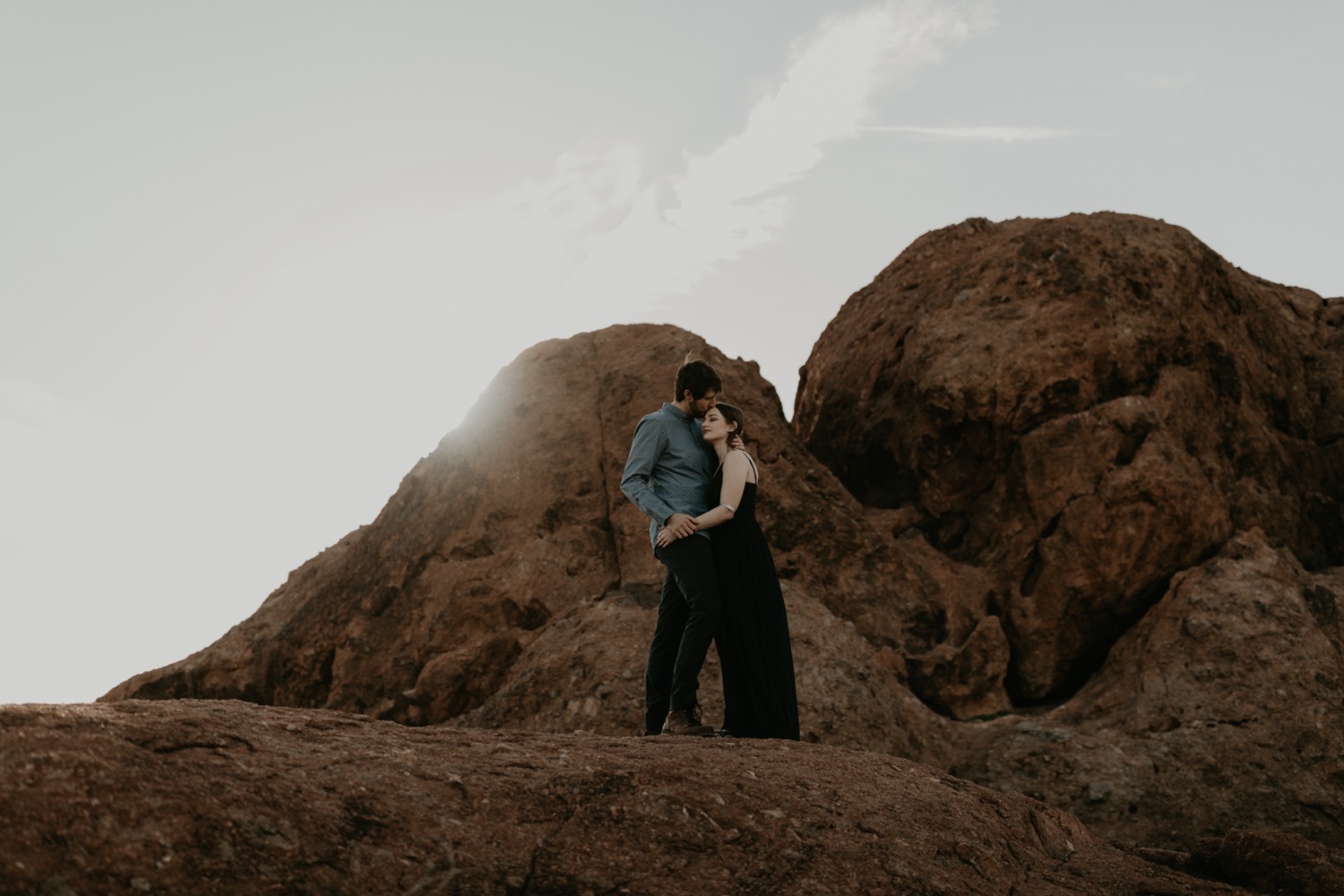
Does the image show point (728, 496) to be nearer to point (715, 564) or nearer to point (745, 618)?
point (715, 564)

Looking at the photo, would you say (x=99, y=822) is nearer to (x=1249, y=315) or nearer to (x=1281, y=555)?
(x=1281, y=555)

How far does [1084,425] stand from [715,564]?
5982mm

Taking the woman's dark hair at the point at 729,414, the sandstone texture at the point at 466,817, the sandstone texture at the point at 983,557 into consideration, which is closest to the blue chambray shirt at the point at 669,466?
the woman's dark hair at the point at 729,414

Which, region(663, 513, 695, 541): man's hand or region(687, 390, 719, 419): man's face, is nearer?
region(663, 513, 695, 541): man's hand

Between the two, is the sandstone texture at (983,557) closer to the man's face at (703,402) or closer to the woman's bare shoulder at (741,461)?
the woman's bare shoulder at (741,461)

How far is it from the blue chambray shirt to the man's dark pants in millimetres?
170

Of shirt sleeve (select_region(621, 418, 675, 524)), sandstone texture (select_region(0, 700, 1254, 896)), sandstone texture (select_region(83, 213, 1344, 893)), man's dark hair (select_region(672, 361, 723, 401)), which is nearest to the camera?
sandstone texture (select_region(0, 700, 1254, 896))

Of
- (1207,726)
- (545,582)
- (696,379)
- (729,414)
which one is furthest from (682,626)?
(1207,726)

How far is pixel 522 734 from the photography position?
6.03 m

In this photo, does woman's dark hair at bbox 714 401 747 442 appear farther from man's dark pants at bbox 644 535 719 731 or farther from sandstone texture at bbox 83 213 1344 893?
sandstone texture at bbox 83 213 1344 893

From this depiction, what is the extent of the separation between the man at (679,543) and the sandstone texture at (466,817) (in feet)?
3.02

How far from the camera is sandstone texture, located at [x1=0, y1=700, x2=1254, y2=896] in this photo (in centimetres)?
396

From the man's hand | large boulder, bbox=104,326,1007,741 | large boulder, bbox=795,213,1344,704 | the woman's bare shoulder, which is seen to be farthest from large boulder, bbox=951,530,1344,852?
the man's hand

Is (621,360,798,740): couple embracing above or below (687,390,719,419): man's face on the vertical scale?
below
